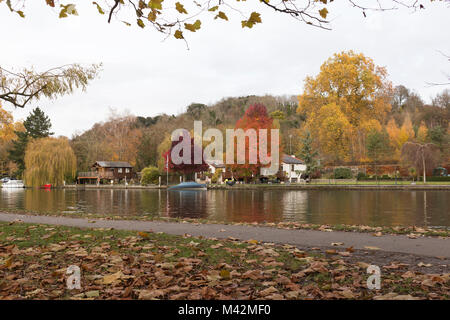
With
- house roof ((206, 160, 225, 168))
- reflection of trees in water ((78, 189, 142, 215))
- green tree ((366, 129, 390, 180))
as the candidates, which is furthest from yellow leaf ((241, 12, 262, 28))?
house roof ((206, 160, 225, 168))

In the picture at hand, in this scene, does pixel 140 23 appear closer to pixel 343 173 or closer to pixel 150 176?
pixel 343 173

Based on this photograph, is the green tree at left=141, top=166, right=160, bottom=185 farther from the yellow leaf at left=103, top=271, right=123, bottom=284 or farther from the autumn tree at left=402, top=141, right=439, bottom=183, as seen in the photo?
the yellow leaf at left=103, top=271, right=123, bottom=284

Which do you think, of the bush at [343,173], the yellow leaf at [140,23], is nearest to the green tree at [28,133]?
the bush at [343,173]

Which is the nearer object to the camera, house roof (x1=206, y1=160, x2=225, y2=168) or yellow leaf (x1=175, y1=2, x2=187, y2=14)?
yellow leaf (x1=175, y1=2, x2=187, y2=14)

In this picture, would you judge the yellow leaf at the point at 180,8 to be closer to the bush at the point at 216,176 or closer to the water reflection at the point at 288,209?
the water reflection at the point at 288,209

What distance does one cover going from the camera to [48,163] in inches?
2324

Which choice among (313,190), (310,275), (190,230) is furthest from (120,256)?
(313,190)

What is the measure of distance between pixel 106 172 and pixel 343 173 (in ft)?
148

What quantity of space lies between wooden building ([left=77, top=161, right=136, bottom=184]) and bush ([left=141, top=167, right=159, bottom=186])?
11842mm

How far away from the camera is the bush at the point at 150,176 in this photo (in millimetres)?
63625

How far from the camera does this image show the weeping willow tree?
5841cm

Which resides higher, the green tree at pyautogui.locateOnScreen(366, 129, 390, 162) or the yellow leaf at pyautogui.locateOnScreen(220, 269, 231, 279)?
the green tree at pyautogui.locateOnScreen(366, 129, 390, 162)

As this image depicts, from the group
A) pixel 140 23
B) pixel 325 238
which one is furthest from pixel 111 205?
pixel 140 23

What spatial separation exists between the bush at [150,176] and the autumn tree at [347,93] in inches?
1063
